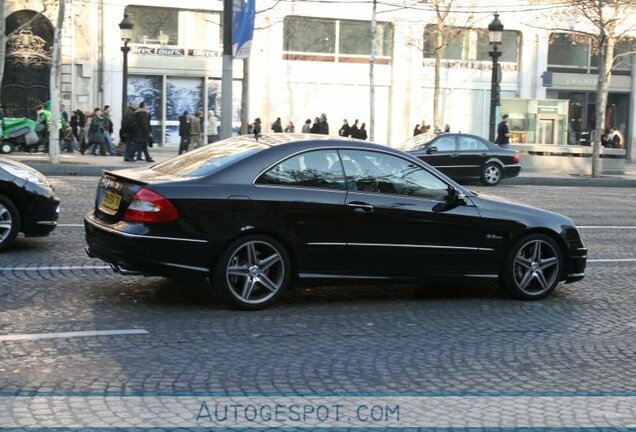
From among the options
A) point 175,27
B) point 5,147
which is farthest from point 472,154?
point 175,27

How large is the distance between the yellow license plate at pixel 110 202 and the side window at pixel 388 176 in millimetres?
1984

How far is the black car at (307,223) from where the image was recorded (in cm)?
705

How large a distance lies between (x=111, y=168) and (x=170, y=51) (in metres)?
14.5

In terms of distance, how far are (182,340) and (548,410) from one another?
273cm

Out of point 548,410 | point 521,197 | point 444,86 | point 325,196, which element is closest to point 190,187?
point 325,196

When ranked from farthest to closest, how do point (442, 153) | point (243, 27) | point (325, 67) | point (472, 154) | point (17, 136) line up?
point (325, 67) < point (17, 136) < point (472, 154) < point (442, 153) < point (243, 27)

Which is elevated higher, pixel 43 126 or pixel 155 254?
pixel 43 126

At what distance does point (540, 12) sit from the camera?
3953cm

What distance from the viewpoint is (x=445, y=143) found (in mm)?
22594

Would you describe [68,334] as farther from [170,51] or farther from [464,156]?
[170,51]

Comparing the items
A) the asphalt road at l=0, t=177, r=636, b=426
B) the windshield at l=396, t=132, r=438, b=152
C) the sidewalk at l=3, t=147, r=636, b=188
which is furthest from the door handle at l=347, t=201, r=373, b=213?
the windshield at l=396, t=132, r=438, b=152

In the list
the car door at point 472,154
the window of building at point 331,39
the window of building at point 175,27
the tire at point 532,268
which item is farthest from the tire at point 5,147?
the tire at point 532,268

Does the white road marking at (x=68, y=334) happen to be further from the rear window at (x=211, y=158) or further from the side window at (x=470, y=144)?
the side window at (x=470, y=144)

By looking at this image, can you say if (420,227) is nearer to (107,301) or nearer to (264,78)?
(107,301)
